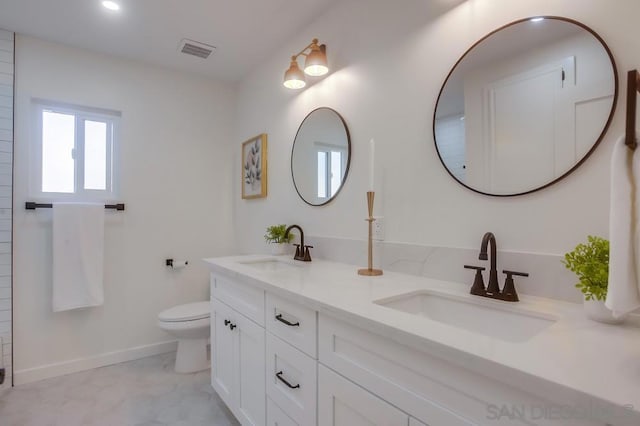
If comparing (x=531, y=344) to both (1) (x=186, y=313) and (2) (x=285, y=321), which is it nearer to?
(2) (x=285, y=321)

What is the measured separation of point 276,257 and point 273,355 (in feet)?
3.00

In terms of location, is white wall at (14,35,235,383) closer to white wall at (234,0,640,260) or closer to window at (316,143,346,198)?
white wall at (234,0,640,260)

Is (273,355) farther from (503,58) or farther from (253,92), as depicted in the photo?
(253,92)

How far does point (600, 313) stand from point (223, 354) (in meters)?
1.67

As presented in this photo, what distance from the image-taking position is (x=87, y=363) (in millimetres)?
2447

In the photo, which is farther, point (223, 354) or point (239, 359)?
point (223, 354)

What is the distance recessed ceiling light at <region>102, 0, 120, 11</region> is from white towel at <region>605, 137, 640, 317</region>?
2482mm

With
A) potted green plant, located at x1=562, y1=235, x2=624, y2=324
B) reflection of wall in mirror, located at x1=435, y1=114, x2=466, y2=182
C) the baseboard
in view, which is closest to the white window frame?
reflection of wall in mirror, located at x1=435, y1=114, x2=466, y2=182

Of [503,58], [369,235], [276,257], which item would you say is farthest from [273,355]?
[503,58]

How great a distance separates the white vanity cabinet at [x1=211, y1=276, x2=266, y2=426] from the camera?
1.43m

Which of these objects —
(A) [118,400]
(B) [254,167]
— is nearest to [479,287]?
(B) [254,167]

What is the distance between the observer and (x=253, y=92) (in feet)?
9.29

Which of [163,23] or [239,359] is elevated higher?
[163,23]

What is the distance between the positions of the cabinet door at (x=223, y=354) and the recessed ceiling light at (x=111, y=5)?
1.86 meters
